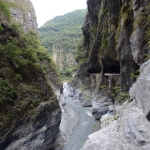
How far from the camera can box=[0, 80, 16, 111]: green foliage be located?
893cm

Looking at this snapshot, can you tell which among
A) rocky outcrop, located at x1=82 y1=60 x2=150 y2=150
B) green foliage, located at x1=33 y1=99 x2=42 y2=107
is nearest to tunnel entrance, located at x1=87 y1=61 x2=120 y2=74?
green foliage, located at x1=33 y1=99 x2=42 y2=107

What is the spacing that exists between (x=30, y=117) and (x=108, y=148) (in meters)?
8.02

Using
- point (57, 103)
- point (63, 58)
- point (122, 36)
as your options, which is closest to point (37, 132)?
point (57, 103)

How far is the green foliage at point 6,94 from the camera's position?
29.3 feet

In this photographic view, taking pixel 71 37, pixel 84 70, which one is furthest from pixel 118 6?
pixel 71 37

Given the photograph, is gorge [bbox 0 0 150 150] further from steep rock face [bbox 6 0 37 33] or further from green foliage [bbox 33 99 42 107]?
steep rock face [bbox 6 0 37 33]

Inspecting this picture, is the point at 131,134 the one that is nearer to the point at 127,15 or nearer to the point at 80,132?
the point at 127,15

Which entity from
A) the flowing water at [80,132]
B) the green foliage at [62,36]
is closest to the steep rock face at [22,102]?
the flowing water at [80,132]

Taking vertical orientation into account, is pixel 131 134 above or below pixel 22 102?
above

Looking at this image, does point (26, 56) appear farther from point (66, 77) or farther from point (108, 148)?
point (66, 77)

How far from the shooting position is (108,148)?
346 cm

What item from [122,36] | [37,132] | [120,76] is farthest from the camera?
[120,76]

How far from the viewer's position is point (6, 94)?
30.5 ft

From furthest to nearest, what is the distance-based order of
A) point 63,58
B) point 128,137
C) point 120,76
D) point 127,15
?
point 63,58, point 120,76, point 127,15, point 128,137
